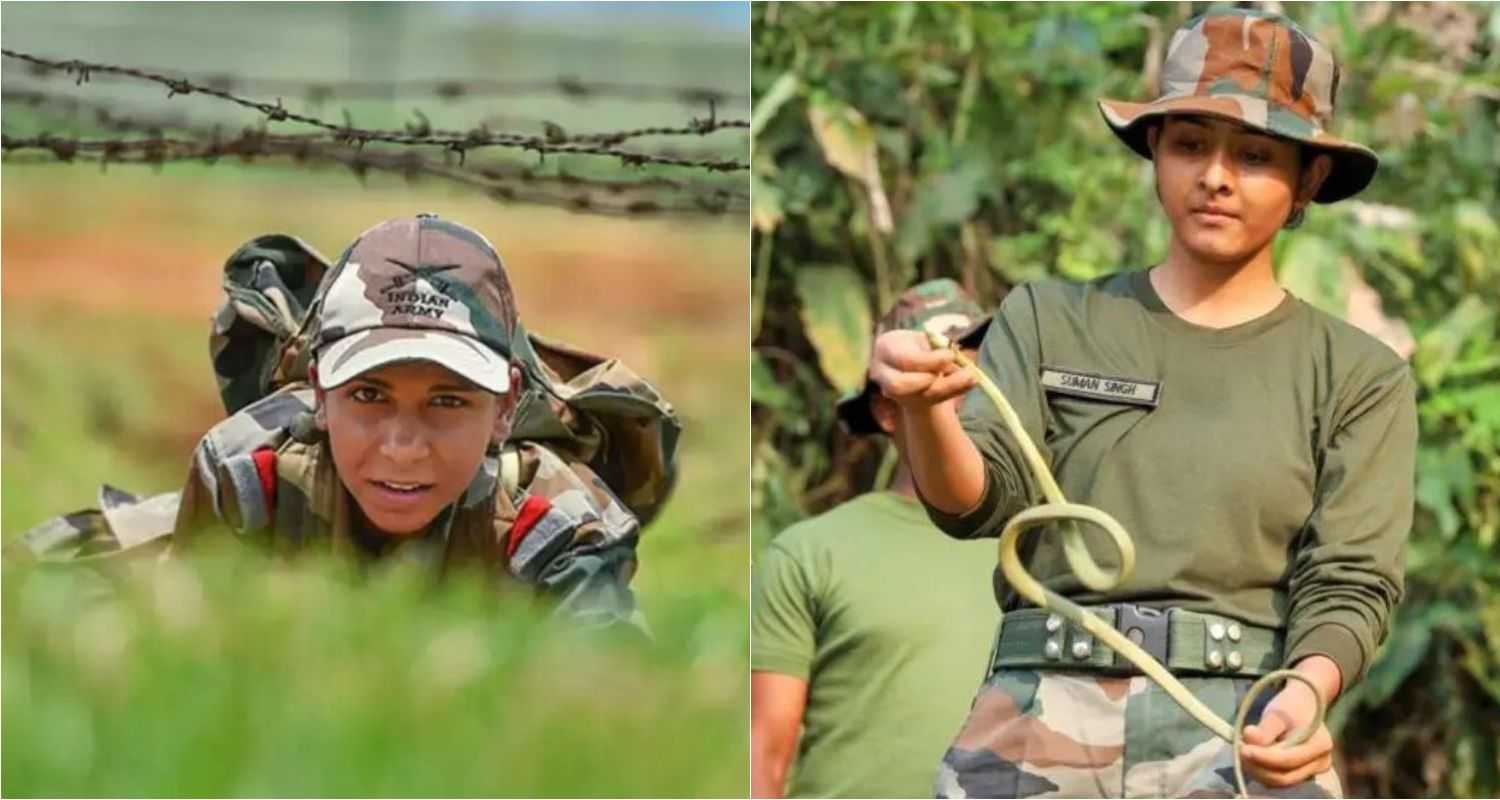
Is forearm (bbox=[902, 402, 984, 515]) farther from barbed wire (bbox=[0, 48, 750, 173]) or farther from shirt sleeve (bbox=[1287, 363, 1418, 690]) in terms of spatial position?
barbed wire (bbox=[0, 48, 750, 173])

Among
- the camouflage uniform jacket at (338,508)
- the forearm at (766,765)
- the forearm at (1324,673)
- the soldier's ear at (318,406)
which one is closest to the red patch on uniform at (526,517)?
the camouflage uniform jacket at (338,508)

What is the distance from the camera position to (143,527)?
347cm

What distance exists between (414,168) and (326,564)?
0.61m

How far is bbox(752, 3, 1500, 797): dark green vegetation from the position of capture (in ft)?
15.3

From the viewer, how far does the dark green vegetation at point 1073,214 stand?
4.66 m

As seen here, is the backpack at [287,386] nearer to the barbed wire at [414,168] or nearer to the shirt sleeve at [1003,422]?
the barbed wire at [414,168]

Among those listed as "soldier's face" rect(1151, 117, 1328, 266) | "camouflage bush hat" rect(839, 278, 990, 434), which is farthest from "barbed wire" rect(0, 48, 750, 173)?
"soldier's face" rect(1151, 117, 1328, 266)

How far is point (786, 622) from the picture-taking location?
136 inches

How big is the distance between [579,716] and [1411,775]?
2.32 metres

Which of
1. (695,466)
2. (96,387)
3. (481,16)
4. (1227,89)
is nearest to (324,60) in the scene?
(481,16)

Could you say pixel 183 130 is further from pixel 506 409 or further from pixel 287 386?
pixel 506 409

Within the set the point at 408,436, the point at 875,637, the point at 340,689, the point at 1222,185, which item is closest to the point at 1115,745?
the point at 1222,185

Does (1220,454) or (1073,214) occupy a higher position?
(1073,214)

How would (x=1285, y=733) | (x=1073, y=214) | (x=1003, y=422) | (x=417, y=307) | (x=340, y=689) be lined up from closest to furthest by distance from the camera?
(x=1285, y=733) → (x=1003, y=422) → (x=340, y=689) → (x=417, y=307) → (x=1073, y=214)
